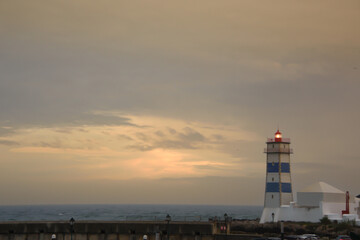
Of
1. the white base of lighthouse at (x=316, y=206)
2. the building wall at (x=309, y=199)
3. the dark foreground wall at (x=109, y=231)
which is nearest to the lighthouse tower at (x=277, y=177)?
the white base of lighthouse at (x=316, y=206)

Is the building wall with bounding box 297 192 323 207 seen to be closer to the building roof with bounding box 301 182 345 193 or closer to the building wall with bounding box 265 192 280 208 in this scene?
the building roof with bounding box 301 182 345 193

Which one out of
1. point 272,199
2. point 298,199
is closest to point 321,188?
point 298,199

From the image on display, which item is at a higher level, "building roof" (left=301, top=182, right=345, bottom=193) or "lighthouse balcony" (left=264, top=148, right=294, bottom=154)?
"lighthouse balcony" (left=264, top=148, right=294, bottom=154)

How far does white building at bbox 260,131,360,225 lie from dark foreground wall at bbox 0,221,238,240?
27523 millimetres

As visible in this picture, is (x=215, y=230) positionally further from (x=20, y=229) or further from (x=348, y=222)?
(x=348, y=222)

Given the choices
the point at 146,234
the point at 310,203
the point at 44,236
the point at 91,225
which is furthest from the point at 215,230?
the point at 310,203

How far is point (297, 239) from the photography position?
4969 centimetres

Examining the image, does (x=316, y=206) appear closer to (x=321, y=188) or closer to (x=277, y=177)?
(x=321, y=188)

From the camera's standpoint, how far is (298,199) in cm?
7381

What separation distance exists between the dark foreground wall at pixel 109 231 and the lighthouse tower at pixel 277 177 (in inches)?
1141

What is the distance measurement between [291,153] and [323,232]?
584 inches

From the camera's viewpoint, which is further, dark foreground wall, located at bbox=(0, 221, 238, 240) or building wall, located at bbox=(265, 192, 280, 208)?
building wall, located at bbox=(265, 192, 280, 208)

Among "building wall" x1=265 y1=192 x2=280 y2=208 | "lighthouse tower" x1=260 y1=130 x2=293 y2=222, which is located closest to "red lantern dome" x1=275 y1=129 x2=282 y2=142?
"lighthouse tower" x1=260 y1=130 x2=293 y2=222

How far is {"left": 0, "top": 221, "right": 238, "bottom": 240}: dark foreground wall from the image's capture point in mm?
44812
